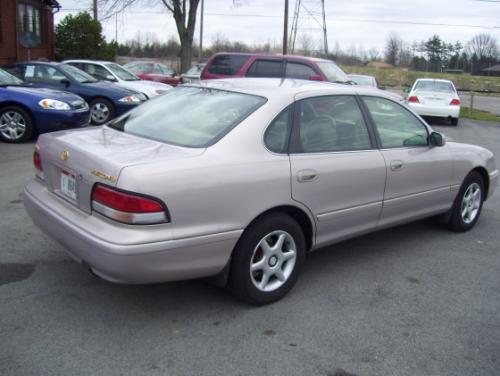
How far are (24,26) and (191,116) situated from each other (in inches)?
833

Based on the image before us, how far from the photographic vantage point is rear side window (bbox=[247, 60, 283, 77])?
1142 centimetres

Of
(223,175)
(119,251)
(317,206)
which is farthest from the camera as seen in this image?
(317,206)

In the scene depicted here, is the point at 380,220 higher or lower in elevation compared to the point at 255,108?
lower

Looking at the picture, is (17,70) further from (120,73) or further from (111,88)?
(120,73)

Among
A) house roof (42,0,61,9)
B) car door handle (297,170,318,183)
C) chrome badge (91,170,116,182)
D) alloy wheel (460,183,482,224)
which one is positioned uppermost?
house roof (42,0,61,9)

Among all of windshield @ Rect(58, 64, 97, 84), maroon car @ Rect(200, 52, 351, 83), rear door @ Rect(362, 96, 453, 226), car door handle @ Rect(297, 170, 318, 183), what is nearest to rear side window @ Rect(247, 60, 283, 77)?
maroon car @ Rect(200, 52, 351, 83)

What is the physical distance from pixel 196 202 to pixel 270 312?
3.28 feet

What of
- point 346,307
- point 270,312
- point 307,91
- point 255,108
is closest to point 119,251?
point 270,312

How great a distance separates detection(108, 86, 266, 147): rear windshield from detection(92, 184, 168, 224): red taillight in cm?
63

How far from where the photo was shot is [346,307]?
12.6 ft

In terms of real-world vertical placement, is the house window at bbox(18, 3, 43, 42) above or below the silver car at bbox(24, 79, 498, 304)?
above

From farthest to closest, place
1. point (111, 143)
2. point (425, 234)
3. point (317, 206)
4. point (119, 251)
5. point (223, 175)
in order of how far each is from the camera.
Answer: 1. point (425, 234)
2. point (317, 206)
3. point (111, 143)
4. point (223, 175)
5. point (119, 251)

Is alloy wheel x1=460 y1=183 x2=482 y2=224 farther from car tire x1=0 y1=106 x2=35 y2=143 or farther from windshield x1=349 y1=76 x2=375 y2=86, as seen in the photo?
windshield x1=349 y1=76 x2=375 y2=86

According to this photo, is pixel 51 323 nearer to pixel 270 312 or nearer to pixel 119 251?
pixel 119 251
